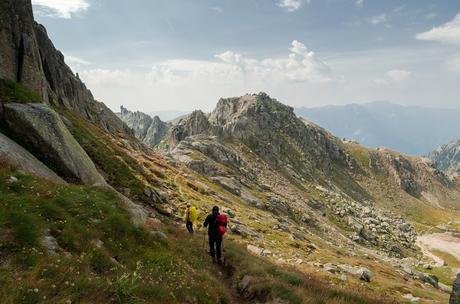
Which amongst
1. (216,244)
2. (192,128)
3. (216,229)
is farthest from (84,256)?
(192,128)

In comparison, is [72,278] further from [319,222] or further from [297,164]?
[297,164]

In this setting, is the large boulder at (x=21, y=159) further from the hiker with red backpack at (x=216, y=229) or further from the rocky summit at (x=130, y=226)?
the hiker with red backpack at (x=216, y=229)

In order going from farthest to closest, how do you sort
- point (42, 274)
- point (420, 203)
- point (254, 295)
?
point (420, 203) → point (254, 295) → point (42, 274)

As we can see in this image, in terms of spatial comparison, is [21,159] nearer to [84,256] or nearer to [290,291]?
[84,256]

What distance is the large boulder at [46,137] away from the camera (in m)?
24.5

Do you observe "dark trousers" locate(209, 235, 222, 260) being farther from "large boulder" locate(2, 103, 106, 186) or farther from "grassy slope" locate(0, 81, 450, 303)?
"large boulder" locate(2, 103, 106, 186)

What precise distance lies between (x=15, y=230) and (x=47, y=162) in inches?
566

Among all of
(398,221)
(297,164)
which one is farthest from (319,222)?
(398,221)

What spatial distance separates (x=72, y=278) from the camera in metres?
10.1

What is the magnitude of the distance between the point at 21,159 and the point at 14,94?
8.86 m

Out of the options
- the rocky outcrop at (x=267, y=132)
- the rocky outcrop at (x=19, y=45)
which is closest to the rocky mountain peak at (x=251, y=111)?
the rocky outcrop at (x=267, y=132)

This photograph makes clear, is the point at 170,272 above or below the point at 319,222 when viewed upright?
above

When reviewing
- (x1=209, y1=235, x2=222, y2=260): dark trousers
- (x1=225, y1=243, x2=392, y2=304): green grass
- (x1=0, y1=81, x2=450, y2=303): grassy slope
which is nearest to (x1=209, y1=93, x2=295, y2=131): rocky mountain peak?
(x1=209, y1=235, x2=222, y2=260): dark trousers

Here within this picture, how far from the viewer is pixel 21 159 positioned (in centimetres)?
2081
